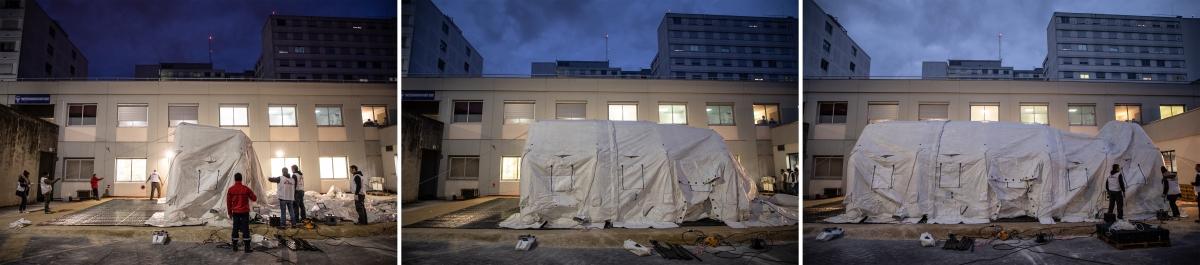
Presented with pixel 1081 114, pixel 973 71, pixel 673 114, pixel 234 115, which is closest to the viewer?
pixel 234 115

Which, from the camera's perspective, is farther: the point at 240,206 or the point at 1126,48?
the point at 1126,48

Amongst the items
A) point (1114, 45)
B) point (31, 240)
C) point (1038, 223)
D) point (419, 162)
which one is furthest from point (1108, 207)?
point (31, 240)

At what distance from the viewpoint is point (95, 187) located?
5301 millimetres

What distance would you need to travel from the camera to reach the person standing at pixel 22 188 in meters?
5.06

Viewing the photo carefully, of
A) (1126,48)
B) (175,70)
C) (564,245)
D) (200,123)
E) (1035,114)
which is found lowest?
(564,245)

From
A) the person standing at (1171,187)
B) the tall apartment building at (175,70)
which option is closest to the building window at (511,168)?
the tall apartment building at (175,70)

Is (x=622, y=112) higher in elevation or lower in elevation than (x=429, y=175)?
higher

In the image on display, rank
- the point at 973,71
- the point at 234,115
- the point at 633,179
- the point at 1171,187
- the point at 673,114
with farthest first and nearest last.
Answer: the point at 973,71
the point at 1171,187
the point at 673,114
the point at 633,179
the point at 234,115

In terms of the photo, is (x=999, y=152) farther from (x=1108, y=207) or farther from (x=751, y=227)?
(x=751, y=227)

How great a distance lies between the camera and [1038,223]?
5.43 meters

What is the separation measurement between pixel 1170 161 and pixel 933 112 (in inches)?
117

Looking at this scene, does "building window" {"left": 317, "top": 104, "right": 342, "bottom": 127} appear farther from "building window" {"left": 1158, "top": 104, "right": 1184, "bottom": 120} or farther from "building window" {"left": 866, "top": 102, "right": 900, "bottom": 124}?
"building window" {"left": 1158, "top": 104, "right": 1184, "bottom": 120}

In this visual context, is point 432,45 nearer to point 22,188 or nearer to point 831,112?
point 831,112

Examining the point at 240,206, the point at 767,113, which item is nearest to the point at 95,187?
the point at 240,206
